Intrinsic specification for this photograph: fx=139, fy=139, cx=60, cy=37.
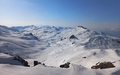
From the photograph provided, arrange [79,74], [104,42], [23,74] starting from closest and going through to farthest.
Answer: [23,74] → [79,74] → [104,42]

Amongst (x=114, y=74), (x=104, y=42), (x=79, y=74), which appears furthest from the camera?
(x=104, y=42)

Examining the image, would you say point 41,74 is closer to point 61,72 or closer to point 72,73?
point 61,72

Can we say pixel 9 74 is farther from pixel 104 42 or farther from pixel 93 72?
pixel 104 42

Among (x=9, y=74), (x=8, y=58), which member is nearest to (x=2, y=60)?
(x=8, y=58)

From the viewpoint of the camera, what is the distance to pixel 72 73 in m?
13.6

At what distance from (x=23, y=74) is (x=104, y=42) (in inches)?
5801

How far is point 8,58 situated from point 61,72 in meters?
17.0

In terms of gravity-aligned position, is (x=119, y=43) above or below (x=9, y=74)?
below

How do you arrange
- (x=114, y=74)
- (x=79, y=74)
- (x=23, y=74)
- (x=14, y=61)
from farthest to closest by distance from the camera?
(x=14, y=61), (x=114, y=74), (x=79, y=74), (x=23, y=74)

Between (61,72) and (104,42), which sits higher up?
(61,72)

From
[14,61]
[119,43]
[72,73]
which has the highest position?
[72,73]

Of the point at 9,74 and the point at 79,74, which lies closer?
the point at 9,74

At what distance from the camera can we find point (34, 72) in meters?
13.0

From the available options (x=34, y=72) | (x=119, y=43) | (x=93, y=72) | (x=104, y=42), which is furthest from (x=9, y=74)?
(x=119, y=43)
